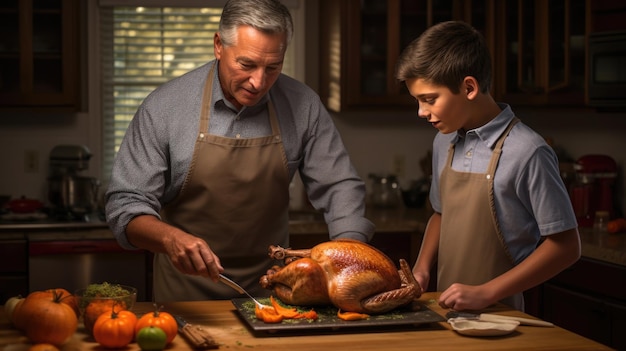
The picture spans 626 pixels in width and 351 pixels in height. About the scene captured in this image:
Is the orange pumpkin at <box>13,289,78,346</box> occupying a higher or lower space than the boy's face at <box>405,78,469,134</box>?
lower

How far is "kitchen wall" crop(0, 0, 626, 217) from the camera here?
172 inches

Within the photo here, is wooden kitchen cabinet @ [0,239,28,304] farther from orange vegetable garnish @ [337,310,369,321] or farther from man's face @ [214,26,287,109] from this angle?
orange vegetable garnish @ [337,310,369,321]

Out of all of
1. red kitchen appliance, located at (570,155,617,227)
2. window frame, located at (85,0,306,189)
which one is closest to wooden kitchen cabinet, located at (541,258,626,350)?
red kitchen appliance, located at (570,155,617,227)

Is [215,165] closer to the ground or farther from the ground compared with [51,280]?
farther from the ground

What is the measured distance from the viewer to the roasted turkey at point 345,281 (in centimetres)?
205

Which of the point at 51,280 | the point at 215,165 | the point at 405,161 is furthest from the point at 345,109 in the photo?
the point at 215,165

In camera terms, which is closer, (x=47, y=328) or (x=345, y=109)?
(x=47, y=328)

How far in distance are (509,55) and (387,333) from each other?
103 inches

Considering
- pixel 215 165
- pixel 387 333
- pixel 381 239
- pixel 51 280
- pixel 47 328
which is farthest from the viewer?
pixel 381 239

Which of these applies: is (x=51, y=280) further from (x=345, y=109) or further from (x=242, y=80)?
(x=242, y=80)

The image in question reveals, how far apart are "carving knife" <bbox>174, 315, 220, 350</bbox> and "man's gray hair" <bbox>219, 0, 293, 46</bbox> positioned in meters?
0.77

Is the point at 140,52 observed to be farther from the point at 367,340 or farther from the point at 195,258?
the point at 367,340

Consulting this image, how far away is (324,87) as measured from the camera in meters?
4.69

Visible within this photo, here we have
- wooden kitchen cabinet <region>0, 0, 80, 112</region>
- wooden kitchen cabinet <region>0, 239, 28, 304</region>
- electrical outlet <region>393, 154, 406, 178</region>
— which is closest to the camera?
wooden kitchen cabinet <region>0, 239, 28, 304</region>
